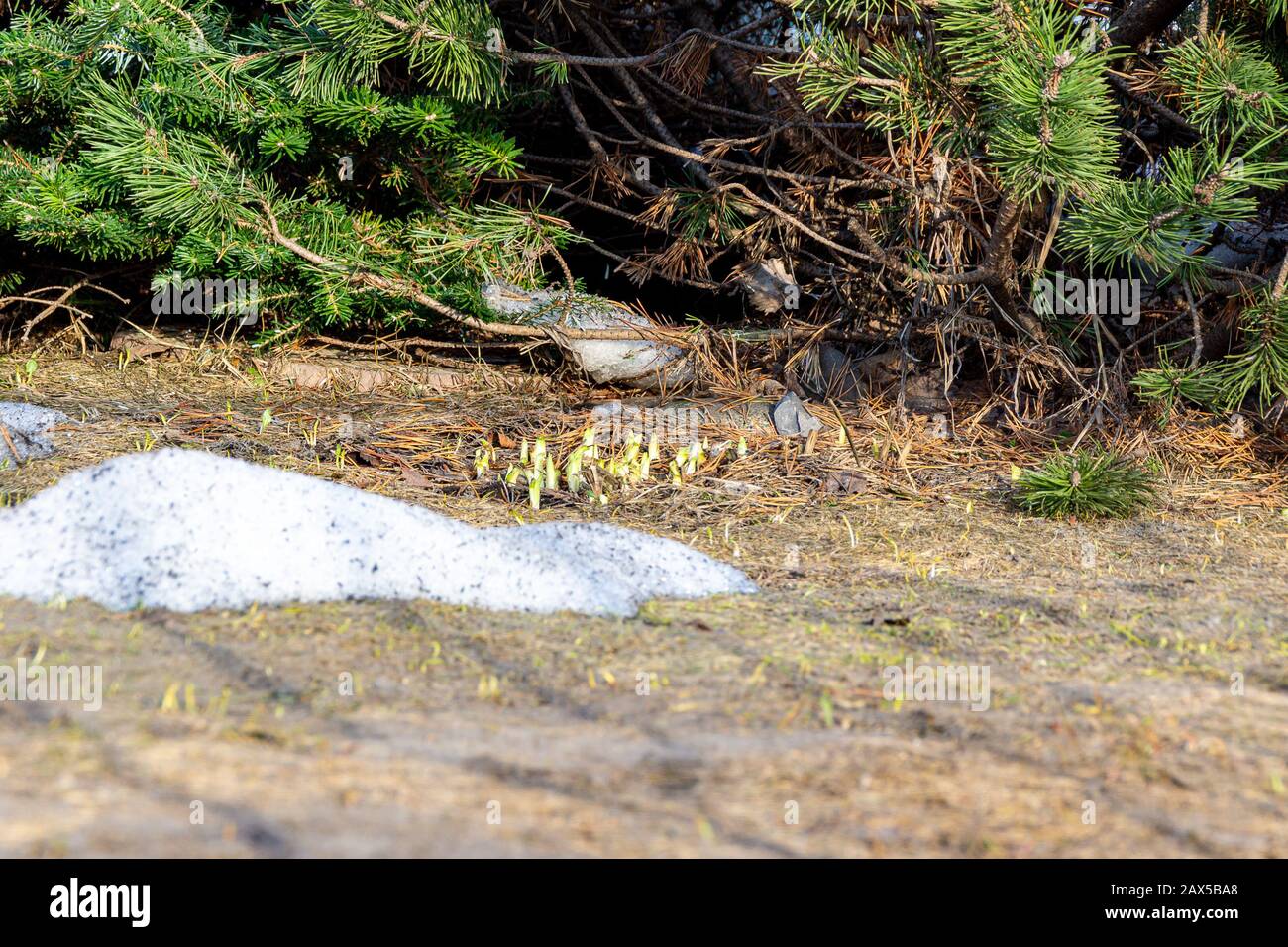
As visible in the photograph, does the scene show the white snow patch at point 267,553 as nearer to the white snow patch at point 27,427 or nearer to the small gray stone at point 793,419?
the white snow patch at point 27,427

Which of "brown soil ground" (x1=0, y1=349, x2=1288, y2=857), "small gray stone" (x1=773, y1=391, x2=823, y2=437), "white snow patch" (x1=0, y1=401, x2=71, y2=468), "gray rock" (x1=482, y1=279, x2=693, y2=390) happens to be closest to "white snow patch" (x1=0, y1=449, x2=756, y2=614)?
"brown soil ground" (x1=0, y1=349, x2=1288, y2=857)

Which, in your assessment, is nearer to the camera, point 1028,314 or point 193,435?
point 193,435

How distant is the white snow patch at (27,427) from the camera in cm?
335

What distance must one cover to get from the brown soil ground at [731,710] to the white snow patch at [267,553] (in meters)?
0.08

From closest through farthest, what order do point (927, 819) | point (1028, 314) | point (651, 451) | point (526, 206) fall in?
1. point (927, 819)
2. point (651, 451)
3. point (1028, 314)
4. point (526, 206)

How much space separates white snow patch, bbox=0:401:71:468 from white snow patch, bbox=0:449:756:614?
1.04 m

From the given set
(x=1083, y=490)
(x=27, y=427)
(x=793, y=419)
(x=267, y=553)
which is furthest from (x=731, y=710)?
(x=27, y=427)

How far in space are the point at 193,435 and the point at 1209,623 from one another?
309cm

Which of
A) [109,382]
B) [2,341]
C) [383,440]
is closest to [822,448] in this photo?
[383,440]

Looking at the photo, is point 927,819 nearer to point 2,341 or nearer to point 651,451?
point 651,451

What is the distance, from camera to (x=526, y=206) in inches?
196

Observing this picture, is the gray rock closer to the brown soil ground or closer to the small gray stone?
the small gray stone

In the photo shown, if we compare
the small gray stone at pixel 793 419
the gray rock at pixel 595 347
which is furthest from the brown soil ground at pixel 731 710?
the gray rock at pixel 595 347

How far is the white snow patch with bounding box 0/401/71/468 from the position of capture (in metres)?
3.35
